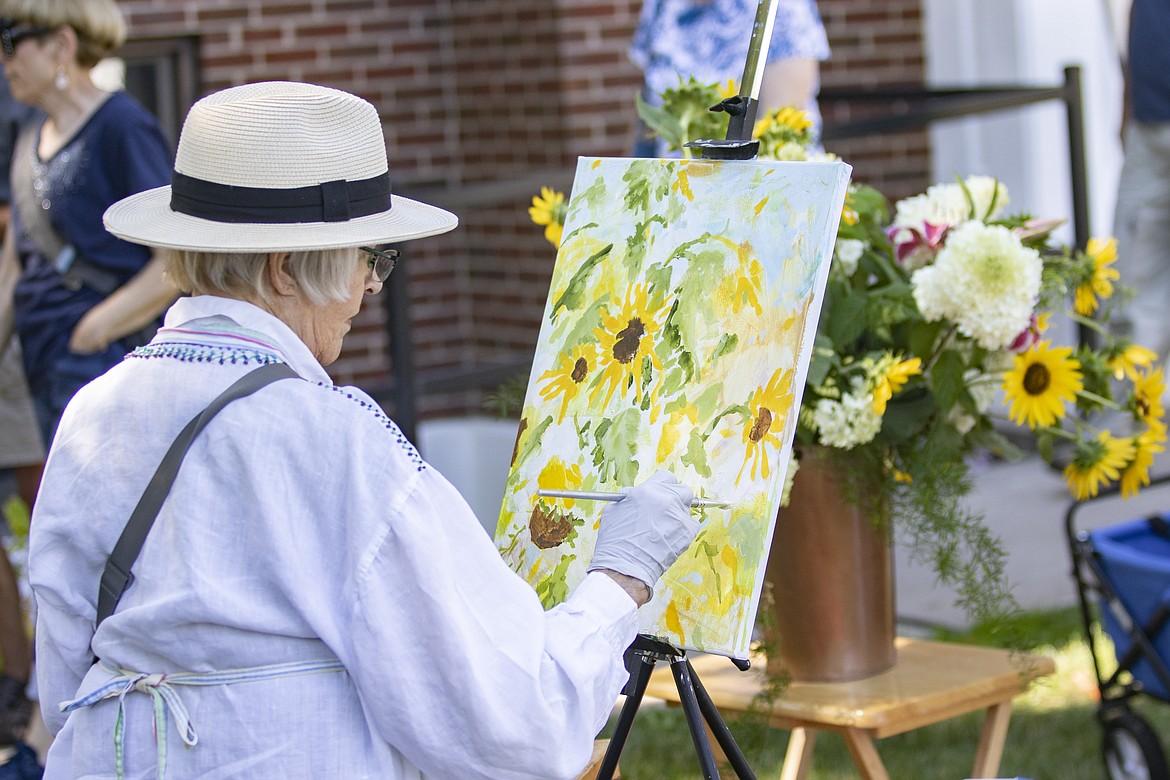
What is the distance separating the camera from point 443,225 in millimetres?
1918

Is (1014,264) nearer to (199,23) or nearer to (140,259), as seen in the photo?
(140,259)

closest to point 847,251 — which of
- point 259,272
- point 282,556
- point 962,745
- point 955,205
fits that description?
point 955,205

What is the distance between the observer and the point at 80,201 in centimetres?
342

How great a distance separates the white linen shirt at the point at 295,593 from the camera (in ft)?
5.38

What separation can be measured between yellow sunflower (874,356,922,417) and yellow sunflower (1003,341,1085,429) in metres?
0.18

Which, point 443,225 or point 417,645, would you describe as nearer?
point 417,645

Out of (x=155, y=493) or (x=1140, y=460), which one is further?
(x=1140, y=460)

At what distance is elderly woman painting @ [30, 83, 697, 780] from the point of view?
5.40ft

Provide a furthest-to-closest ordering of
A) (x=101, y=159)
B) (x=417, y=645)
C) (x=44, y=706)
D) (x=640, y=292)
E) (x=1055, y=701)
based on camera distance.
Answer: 1. (x=1055, y=701)
2. (x=101, y=159)
3. (x=640, y=292)
4. (x=44, y=706)
5. (x=417, y=645)

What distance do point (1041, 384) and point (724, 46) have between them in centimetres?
155

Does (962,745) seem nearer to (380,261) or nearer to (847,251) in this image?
(847,251)

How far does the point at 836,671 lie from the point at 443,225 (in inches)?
41.0

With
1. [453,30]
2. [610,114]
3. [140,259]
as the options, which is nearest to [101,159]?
[140,259]

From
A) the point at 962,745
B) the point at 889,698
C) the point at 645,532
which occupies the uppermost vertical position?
the point at 645,532
